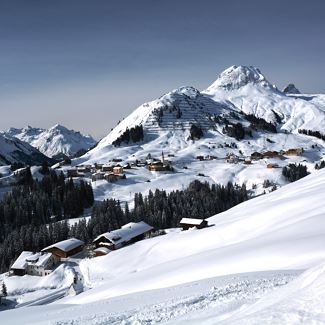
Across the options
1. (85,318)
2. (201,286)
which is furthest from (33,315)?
(201,286)

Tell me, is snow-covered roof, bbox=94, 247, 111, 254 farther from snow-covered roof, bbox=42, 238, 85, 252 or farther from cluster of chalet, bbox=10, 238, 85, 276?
cluster of chalet, bbox=10, 238, 85, 276

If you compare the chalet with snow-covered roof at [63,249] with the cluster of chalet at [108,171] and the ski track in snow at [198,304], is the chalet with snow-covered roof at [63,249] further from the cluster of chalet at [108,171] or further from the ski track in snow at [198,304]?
the cluster of chalet at [108,171]

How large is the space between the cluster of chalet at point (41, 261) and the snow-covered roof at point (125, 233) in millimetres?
6462

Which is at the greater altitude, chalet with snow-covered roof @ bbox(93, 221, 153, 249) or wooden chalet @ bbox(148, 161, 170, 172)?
wooden chalet @ bbox(148, 161, 170, 172)

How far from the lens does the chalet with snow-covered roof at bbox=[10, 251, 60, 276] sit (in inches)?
2596

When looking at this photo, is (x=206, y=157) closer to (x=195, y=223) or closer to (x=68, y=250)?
(x=195, y=223)

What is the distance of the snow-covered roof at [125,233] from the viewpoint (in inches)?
2771

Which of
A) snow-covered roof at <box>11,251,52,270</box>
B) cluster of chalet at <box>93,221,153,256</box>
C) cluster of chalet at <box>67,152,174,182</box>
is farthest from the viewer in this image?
cluster of chalet at <box>67,152,174,182</box>

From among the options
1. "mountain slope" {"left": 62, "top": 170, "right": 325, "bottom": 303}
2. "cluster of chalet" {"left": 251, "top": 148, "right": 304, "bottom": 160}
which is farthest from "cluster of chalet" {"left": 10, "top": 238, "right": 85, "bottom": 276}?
"cluster of chalet" {"left": 251, "top": 148, "right": 304, "bottom": 160}

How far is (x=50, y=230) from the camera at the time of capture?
278 ft

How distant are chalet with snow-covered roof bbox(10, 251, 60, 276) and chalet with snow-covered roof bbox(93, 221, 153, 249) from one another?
30.9ft

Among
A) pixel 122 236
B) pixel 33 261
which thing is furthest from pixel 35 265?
pixel 122 236

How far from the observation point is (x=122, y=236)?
7262 cm

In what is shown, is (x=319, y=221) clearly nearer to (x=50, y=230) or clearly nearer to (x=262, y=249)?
(x=262, y=249)
